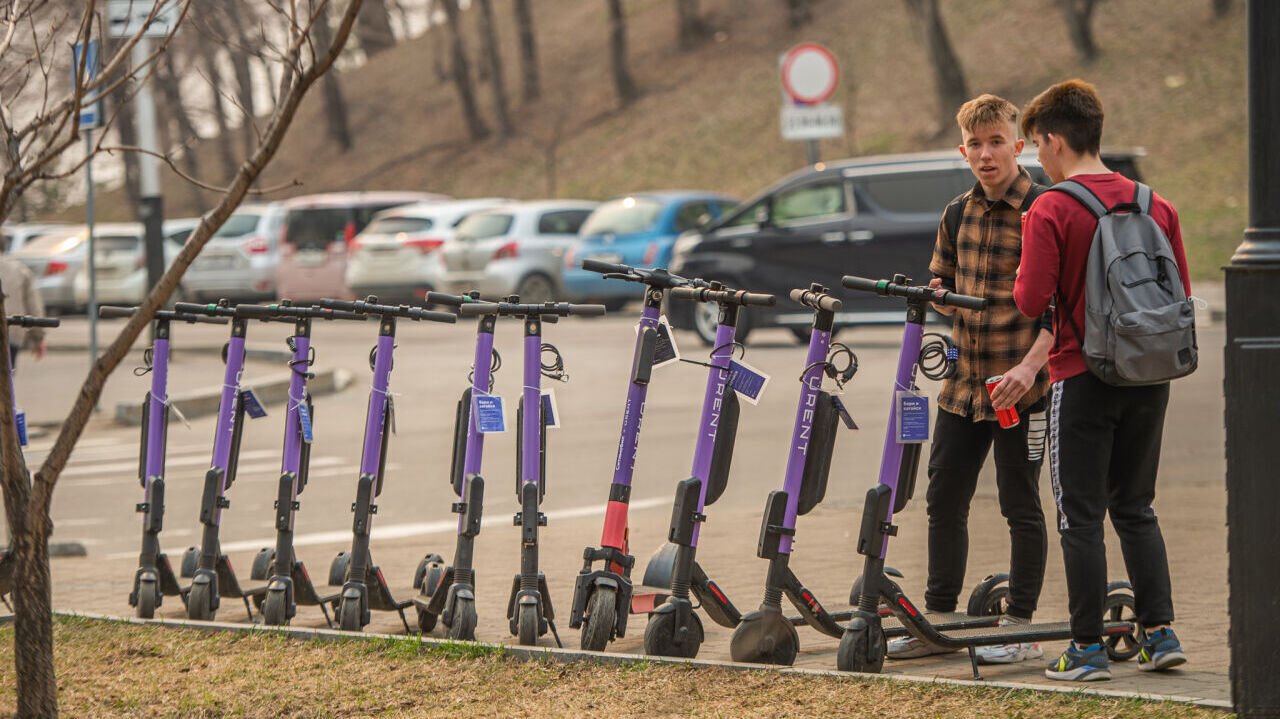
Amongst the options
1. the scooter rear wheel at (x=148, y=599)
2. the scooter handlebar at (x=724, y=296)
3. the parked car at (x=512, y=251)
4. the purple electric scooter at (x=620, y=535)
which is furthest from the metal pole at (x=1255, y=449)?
the parked car at (x=512, y=251)

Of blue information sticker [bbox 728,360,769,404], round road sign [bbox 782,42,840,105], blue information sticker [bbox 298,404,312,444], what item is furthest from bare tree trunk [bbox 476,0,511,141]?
blue information sticker [bbox 728,360,769,404]

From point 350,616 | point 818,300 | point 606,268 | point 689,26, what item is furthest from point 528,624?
point 689,26

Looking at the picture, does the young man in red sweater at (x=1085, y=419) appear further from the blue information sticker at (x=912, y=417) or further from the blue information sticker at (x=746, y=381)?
the blue information sticker at (x=746, y=381)

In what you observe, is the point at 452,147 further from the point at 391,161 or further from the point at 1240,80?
the point at 1240,80

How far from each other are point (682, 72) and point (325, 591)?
4454 centimetres

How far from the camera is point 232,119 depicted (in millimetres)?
48688

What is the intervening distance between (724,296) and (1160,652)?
5.75ft

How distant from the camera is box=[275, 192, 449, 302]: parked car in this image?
91.8ft

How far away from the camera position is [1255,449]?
14.4 ft

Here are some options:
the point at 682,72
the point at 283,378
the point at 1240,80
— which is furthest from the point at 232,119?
the point at 283,378

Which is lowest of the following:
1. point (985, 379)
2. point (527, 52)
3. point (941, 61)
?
point (985, 379)

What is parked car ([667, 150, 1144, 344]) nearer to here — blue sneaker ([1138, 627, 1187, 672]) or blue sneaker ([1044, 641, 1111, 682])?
blue sneaker ([1138, 627, 1187, 672])

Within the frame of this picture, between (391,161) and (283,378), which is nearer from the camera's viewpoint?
(283,378)

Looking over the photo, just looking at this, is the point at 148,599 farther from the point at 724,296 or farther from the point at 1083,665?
the point at 1083,665
